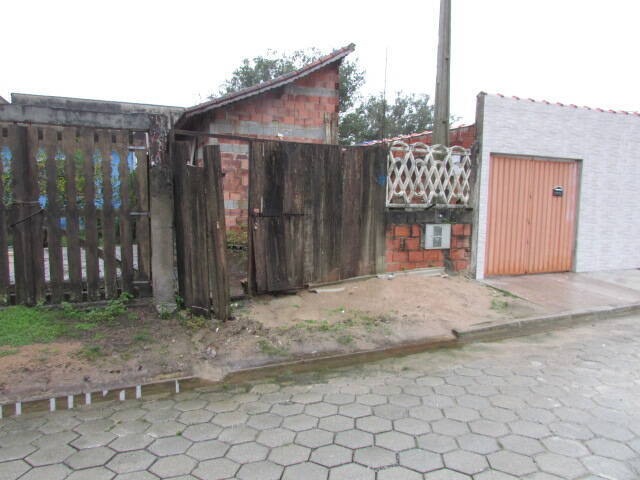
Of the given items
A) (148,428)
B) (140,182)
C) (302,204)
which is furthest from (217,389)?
(302,204)

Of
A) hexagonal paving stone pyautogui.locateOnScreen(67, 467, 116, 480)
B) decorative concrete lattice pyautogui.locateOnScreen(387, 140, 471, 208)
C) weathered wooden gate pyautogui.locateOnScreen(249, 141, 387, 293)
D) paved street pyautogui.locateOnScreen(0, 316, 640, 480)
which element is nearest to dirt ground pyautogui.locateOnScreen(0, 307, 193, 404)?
paved street pyautogui.locateOnScreen(0, 316, 640, 480)

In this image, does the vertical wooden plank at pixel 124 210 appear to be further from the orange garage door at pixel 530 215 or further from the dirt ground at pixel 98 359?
the orange garage door at pixel 530 215

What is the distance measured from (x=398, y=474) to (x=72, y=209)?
419 cm

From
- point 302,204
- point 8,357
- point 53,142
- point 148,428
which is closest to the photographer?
point 148,428

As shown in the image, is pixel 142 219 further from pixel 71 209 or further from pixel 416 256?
pixel 416 256

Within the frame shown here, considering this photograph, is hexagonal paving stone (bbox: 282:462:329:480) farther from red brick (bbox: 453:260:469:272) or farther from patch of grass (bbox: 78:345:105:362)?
red brick (bbox: 453:260:469:272)

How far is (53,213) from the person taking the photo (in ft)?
15.4

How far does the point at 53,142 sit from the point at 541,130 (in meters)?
7.83

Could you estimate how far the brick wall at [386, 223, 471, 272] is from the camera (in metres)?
6.95

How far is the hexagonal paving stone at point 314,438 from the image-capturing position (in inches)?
116

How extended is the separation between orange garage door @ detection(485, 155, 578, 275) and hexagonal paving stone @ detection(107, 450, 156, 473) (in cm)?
669


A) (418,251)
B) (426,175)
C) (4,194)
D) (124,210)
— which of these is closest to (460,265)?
(418,251)

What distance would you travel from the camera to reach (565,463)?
2748 mm

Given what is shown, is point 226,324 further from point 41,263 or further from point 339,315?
point 41,263
